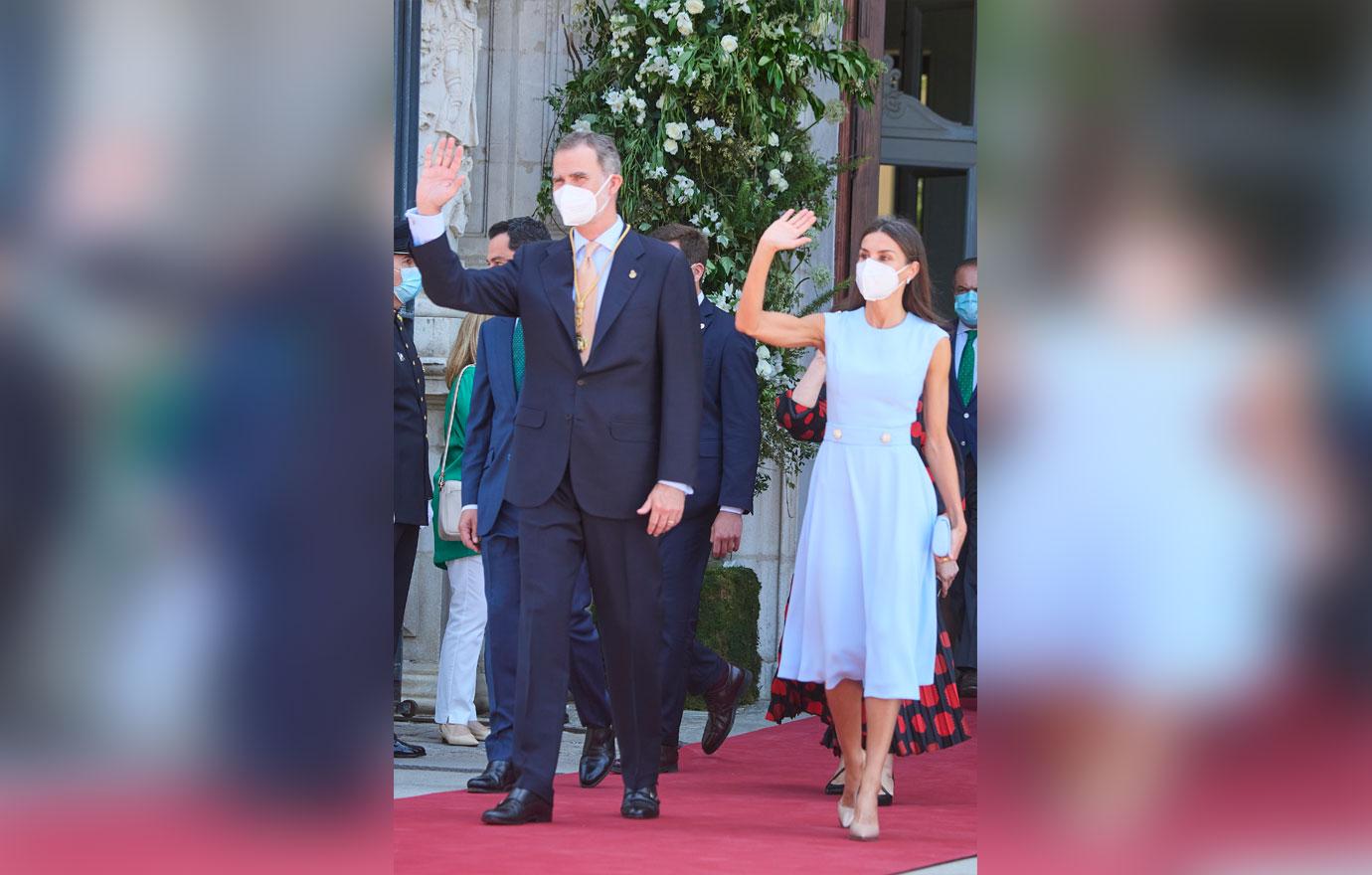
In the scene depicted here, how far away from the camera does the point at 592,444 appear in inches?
220

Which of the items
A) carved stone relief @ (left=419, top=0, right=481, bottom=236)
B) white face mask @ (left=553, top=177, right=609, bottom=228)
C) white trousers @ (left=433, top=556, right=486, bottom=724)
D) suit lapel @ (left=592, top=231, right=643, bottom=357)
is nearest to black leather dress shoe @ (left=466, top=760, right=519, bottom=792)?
white trousers @ (left=433, top=556, right=486, bottom=724)

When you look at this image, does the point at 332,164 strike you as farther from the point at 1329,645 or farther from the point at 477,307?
the point at 477,307

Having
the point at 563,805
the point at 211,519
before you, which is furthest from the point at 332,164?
the point at 563,805

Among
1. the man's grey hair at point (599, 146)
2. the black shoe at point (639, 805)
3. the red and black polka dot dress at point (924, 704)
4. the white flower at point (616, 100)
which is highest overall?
the white flower at point (616, 100)

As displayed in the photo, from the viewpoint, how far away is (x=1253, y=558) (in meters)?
2.85

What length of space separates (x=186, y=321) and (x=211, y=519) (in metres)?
0.27

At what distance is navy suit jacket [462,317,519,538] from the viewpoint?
6.45 metres

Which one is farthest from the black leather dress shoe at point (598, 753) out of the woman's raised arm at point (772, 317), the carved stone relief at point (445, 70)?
the carved stone relief at point (445, 70)

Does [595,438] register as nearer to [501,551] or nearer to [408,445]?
[501,551]

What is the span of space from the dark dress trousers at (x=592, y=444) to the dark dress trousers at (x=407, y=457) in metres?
1.56

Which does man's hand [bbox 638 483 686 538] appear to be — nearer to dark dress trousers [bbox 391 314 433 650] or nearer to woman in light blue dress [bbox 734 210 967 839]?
woman in light blue dress [bbox 734 210 967 839]

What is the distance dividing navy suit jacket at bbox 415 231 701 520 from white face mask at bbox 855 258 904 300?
0.52 metres

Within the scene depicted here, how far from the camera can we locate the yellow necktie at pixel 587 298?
18.6 feet

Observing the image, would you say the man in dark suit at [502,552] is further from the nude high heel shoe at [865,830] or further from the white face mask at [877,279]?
the nude high heel shoe at [865,830]
